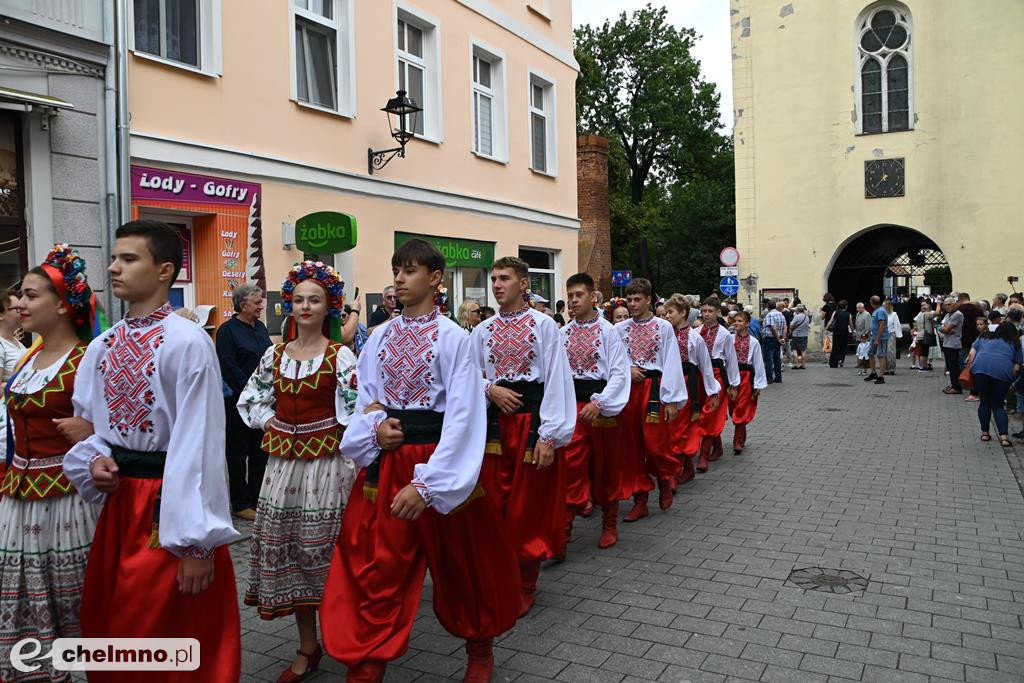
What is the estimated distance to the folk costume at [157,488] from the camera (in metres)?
2.98

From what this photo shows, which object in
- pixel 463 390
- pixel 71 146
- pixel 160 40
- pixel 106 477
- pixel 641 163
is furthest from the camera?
pixel 641 163

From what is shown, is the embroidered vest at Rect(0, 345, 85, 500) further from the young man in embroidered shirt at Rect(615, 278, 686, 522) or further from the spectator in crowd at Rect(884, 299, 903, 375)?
the spectator in crowd at Rect(884, 299, 903, 375)

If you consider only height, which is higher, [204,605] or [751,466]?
[204,605]

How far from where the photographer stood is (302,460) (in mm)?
4371

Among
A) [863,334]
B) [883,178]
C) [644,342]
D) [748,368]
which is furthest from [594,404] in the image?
[883,178]

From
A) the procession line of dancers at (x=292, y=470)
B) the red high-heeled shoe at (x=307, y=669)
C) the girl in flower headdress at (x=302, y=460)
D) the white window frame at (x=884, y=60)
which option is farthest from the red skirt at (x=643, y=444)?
the white window frame at (x=884, y=60)

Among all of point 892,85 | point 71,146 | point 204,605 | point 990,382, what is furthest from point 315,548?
point 892,85

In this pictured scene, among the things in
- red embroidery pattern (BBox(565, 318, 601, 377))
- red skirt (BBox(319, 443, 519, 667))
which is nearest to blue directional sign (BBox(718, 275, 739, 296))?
red embroidery pattern (BBox(565, 318, 601, 377))

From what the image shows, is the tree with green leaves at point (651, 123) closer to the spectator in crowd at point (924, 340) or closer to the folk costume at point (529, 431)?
the spectator in crowd at point (924, 340)

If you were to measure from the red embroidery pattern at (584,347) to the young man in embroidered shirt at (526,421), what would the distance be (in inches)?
47.0

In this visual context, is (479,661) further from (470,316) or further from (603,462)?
A: (470,316)

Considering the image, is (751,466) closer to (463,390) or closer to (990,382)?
(990,382)

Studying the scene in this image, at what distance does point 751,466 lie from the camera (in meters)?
10.1

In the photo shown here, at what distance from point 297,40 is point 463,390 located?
30.8 ft
